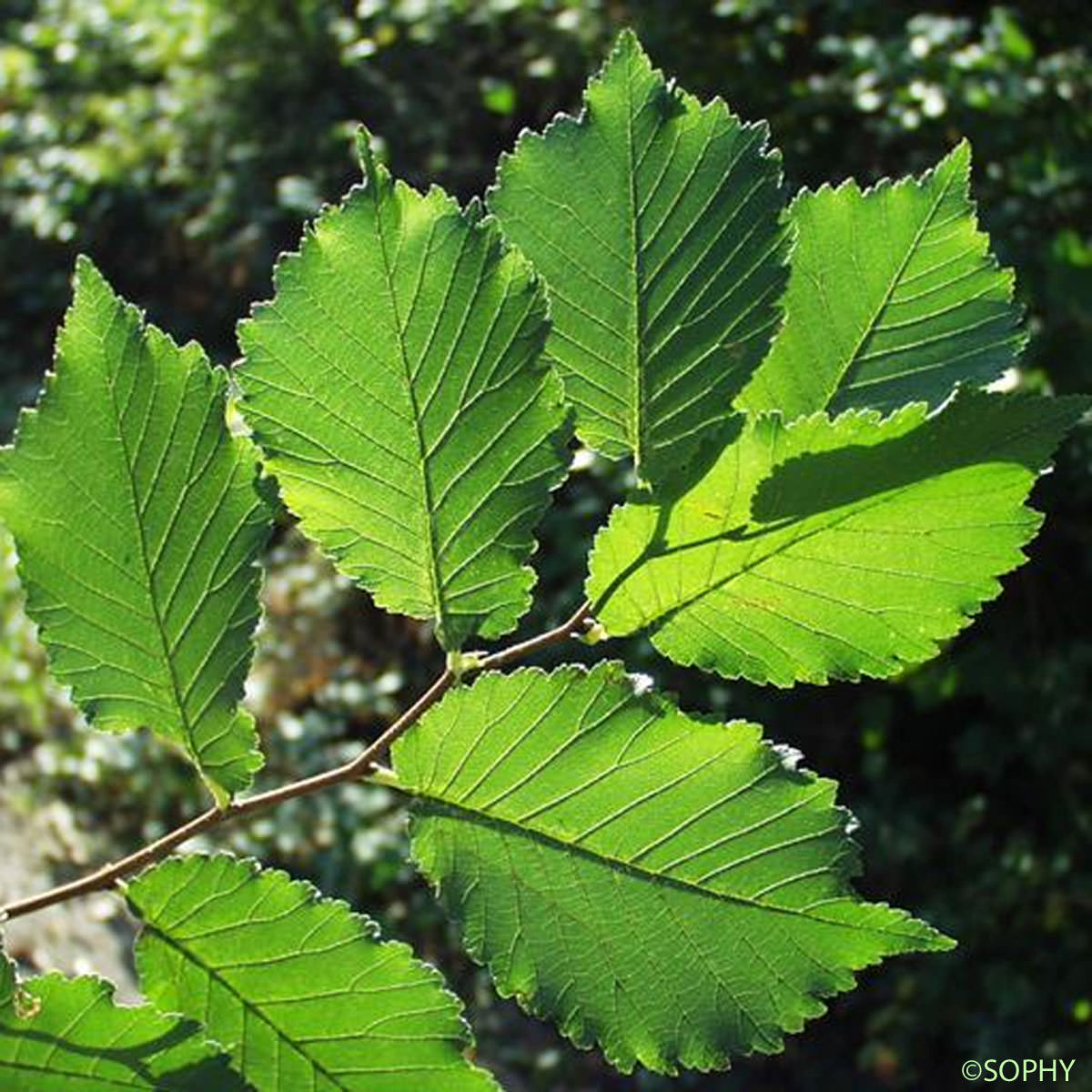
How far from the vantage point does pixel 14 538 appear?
0.74 meters

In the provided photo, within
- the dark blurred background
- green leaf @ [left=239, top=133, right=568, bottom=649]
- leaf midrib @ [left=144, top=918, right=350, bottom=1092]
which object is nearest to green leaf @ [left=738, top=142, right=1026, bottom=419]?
green leaf @ [left=239, top=133, right=568, bottom=649]

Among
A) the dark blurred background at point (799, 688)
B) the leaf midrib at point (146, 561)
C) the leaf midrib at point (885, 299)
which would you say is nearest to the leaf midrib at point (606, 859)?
the leaf midrib at point (146, 561)

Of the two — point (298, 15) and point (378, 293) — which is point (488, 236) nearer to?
point (378, 293)

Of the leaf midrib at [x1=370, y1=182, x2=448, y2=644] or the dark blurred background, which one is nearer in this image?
the leaf midrib at [x1=370, y1=182, x2=448, y2=644]

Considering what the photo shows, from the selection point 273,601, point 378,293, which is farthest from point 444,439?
point 273,601

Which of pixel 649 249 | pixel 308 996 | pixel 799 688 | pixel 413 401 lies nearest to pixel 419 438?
pixel 413 401

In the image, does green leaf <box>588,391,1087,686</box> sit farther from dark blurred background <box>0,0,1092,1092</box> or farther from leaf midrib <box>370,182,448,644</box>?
dark blurred background <box>0,0,1092,1092</box>

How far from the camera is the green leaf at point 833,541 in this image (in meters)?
0.67

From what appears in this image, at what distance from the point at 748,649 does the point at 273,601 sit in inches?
158

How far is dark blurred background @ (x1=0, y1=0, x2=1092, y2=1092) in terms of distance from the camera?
373cm

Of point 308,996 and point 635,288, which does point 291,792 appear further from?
point 635,288

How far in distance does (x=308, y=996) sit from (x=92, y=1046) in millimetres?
91

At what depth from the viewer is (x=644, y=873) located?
73cm

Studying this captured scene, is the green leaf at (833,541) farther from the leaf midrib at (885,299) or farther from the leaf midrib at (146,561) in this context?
the leaf midrib at (146,561)
